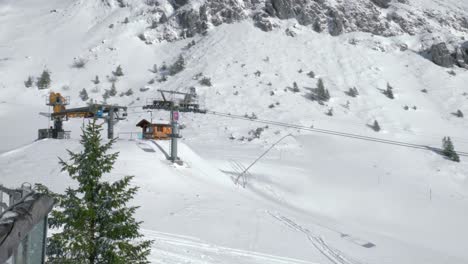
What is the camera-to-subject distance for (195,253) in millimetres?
13688

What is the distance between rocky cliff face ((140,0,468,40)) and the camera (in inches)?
2879

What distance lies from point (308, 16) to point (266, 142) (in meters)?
39.9

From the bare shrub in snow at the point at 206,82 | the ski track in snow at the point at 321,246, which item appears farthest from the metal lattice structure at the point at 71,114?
the bare shrub in snow at the point at 206,82

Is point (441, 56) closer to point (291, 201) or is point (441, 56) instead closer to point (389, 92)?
point (389, 92)

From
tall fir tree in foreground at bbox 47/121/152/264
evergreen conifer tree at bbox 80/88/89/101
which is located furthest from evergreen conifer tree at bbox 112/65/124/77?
tall fir tree in foreground at bbox 47/121/152/264

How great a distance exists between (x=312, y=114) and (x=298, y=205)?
2289 cm

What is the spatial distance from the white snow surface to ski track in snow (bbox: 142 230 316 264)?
0.10 m

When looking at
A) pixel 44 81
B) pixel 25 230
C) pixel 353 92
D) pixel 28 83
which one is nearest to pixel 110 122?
pixel 25 230

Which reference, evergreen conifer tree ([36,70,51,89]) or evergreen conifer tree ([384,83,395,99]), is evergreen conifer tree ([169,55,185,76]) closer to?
evergreen conifer tree ([36,70,51,89])

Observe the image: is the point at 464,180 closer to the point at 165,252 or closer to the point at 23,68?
the point at 165,252

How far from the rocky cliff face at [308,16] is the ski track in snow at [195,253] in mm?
59804

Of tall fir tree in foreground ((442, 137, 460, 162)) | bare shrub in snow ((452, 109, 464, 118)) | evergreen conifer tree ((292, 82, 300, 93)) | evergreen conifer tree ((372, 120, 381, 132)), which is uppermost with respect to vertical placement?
evergreen conifer tree ((292, 82, 300, 93))

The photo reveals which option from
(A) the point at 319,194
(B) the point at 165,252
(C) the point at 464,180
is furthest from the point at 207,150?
(B) the point at 165,252

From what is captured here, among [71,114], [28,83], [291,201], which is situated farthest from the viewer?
[28,83]
